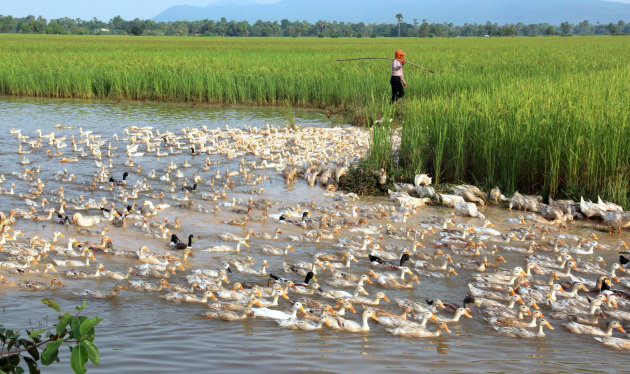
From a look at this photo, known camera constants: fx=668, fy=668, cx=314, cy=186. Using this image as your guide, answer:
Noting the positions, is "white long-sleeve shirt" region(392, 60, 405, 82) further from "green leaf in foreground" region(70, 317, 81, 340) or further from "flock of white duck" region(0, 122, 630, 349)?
"green leaf in foreground" region(70, 317, 81, 340)

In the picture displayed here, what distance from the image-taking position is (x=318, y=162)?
17.5 m

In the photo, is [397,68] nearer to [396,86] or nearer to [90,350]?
[396,86]

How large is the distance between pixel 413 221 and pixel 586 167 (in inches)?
149

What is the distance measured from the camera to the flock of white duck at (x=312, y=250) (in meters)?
8.50

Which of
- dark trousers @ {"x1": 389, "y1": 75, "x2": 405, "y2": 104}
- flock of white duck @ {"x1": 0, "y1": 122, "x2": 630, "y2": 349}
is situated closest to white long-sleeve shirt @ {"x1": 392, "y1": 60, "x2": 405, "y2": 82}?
dark trousers @ {"x1": 389, "y1": 75, "x2": 405, "y2": 104}

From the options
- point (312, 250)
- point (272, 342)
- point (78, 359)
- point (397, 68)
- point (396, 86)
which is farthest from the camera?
point (396, 86)

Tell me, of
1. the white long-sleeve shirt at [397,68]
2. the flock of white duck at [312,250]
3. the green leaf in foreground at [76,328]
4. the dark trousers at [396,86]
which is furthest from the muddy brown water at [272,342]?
the dark trousers at [396,86]

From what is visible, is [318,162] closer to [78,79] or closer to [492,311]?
[492,311]

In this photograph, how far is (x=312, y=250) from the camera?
1127cm

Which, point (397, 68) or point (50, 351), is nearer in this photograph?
point (50, 351)

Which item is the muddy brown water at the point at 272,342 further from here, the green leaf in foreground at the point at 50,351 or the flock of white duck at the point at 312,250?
the green leaf in foreground at the point at 50,351

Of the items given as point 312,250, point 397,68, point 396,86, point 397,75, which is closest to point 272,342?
point 312,250

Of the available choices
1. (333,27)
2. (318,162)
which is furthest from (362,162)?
(333,27)

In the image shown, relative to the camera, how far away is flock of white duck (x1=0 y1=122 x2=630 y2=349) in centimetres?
850
